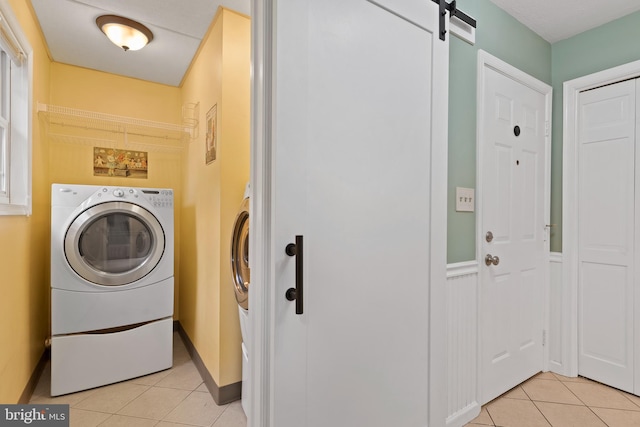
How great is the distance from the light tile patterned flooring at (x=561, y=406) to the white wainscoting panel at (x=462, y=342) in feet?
0.41

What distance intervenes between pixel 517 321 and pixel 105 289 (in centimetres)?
290

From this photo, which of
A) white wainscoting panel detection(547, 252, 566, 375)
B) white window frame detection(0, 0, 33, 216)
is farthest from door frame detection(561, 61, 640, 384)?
white window frame detection(0, 0, 33, 216)

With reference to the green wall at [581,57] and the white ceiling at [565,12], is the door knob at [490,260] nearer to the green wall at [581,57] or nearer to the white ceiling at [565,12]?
the green wall at [581,57]

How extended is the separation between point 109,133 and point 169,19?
1.42 metres

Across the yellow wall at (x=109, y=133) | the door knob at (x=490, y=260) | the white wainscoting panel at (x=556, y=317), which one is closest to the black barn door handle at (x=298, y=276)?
the door knob at (x=490, y=260)

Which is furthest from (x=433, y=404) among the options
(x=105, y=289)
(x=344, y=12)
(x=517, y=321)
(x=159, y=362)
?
(x=105, y=289)

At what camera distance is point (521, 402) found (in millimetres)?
1979

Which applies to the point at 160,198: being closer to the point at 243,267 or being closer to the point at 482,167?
the point at 243,267

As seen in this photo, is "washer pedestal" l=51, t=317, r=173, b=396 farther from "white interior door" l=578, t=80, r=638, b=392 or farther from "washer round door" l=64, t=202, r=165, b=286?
"white interior door" l=578, t=80, r=638, b=392

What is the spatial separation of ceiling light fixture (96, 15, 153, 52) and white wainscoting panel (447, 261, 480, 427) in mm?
2590

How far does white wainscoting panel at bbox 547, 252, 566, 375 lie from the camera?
2.34 metres

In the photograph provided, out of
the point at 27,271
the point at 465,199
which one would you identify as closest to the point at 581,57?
the point at 465,199

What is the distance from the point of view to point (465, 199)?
1805mm

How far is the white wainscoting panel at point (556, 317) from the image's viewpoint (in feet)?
7.69
